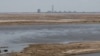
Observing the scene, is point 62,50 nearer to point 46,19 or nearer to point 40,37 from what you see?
point 40,37

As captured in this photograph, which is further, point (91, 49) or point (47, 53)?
point (91, 49)

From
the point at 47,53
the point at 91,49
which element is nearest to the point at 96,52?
the point at 91,49

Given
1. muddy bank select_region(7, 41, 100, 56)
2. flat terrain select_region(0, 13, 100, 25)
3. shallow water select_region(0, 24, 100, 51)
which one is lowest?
flat terrain select_region(0, 13, 100, 25)

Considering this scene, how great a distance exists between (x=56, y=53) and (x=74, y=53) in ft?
4.16

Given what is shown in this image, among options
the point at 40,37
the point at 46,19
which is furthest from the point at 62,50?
the point at 46,19

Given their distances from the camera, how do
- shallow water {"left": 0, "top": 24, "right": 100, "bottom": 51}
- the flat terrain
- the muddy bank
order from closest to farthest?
1. the muddy bank
2. shallow water {"left": 0, "top": 24, "right": 100, "bottom": 51}
3. the flat terrain

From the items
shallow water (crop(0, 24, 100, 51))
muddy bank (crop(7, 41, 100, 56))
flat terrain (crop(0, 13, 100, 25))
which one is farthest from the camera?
flat terrain (crop(0, 13, 100, 25))

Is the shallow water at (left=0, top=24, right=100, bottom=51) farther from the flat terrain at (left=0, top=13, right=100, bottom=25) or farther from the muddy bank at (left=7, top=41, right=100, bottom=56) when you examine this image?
the flat terrain at (left=0, top=13, right=100, bottom=25)

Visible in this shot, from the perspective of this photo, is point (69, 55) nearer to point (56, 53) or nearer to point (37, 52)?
point (56, 53)

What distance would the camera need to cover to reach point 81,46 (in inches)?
920

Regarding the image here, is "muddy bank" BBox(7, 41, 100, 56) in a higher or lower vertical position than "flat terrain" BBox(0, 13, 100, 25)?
higher

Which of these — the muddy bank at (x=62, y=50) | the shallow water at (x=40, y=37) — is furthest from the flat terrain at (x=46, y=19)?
the muddy bank at (x=62, y=50)

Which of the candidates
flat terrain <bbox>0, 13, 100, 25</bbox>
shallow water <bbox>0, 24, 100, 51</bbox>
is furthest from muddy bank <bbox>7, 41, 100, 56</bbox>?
flat terrain <bbox>0, 13, 100, 25</bbox>

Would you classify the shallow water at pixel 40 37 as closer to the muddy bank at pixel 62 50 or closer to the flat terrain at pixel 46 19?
the muddy bank at pixel 62 50
